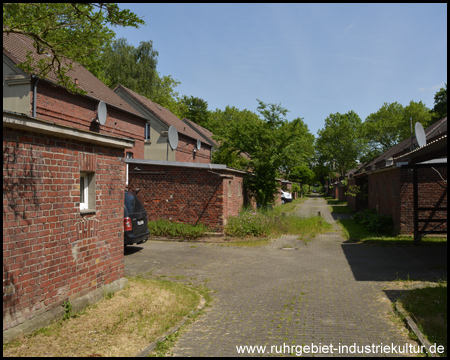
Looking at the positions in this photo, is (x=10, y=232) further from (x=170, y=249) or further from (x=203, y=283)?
(x=170, y=249)

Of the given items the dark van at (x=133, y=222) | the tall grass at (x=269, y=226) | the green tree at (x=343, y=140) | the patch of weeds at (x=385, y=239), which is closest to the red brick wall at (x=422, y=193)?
the patch of weeds at (x=385, y=239)

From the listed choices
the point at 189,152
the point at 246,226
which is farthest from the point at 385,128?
the point at 246,226

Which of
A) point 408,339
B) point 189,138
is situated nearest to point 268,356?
point 408,339

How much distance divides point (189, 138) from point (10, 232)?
27918mm

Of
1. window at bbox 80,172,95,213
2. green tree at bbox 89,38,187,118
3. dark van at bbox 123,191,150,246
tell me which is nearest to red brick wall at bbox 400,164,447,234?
dark van at bbox 123,191,150,246

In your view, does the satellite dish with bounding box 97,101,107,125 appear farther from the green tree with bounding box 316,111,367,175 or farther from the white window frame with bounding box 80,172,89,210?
the green tree with bounding box 316,111,367,175

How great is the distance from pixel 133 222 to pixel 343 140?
6503cm

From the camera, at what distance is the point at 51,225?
5.42 meters

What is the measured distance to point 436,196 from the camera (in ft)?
50.3

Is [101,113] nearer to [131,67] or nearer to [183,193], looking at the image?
[183,193]

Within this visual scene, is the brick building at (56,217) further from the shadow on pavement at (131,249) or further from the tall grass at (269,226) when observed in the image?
the tall grass at (269,226)

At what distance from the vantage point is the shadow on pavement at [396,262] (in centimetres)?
904

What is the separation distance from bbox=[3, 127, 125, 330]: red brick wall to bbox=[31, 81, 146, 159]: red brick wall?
10.2 m

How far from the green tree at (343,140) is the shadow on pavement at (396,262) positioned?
58.6 meters
